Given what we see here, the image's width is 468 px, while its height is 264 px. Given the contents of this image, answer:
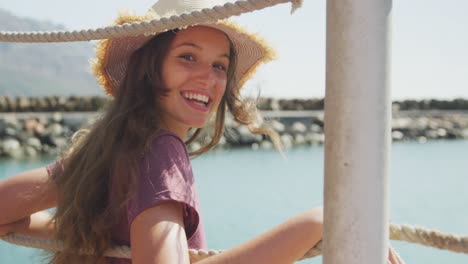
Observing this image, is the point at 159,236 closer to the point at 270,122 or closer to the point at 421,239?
the point at 421,239

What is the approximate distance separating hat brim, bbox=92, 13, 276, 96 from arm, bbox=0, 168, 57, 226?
245 mm

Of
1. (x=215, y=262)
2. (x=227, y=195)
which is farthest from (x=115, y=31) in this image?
(x=227, y=195)

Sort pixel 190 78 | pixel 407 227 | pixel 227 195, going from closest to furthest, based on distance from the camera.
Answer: pixel 407 227 → pixel 190 78 → pixel 227 195

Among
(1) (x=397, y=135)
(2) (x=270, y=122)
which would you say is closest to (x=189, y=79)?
(2) (x=270, y=122)

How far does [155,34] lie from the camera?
4.04 feet

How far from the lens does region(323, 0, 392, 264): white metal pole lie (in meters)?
0.57

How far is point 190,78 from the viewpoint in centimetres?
119

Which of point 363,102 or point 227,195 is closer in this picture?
point 363,102

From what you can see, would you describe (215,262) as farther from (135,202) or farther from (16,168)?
(16,168)

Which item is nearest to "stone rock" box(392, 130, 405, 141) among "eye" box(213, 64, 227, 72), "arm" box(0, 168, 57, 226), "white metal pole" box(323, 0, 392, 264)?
"eye" box(213, 64, 227, 72)

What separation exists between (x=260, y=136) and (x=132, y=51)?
11504 mm

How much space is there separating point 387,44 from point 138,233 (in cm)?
48

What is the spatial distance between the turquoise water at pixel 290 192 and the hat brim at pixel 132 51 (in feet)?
7.37

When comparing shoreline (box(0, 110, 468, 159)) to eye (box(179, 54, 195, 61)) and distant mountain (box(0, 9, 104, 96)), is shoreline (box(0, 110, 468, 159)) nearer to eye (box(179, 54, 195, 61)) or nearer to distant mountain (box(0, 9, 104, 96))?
eye (box(179, 54, 195, 61))
